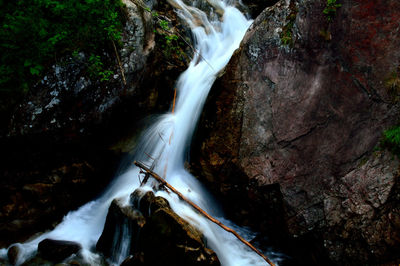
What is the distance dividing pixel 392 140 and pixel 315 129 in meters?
0.94

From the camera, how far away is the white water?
3.75m

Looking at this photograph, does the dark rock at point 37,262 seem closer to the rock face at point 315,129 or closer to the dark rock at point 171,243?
the dark rock at point 171,243

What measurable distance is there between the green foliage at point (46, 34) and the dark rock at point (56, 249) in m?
2.36

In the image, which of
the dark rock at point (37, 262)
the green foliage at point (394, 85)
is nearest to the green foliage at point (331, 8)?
Answer: the green foliage at point (394, 85)

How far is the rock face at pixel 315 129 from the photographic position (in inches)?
129

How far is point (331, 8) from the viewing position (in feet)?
12.2

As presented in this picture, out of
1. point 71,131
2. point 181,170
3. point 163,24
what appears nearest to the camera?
point 71,131

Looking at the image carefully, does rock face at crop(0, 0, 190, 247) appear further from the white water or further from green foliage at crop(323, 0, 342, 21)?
green foliage at crop(323, 0, 342, 21)

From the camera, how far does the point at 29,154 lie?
12.7ft

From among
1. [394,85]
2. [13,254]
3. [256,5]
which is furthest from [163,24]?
[13,254]

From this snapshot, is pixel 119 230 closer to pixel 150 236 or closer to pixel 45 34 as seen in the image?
pixel 150 236

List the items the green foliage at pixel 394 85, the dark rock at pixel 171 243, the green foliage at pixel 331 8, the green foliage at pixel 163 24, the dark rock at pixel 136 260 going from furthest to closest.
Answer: the green foliage at pixel 163 24 < the green foliage at pixel 331 8 < the green foliage at pixel 394 85 < the dark rock at pixel 136 260 < the dark rock at pixel 171 243

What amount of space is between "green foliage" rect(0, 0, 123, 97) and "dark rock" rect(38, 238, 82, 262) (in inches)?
93.0

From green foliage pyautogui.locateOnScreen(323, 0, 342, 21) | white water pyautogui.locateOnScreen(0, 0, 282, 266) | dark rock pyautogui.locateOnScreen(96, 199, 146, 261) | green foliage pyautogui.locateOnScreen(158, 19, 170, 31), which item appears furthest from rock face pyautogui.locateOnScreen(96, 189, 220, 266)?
green foliage pyautogui.locateOnScreen(158, 19, 170, 31)
